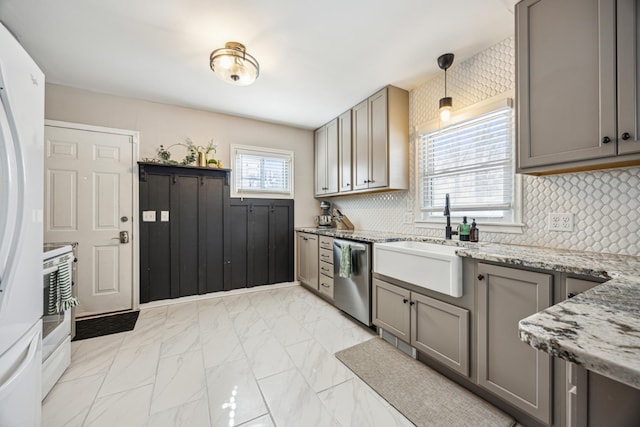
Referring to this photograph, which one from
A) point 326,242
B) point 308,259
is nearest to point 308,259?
point 308,259

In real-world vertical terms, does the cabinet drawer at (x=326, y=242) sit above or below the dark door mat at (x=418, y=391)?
above

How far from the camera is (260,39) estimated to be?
2070 millimetres

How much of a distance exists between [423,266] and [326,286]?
1660mm

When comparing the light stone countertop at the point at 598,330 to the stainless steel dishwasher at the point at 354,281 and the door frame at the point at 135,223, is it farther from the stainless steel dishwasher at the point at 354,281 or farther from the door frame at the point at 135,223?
the door frame at the point at 135,223

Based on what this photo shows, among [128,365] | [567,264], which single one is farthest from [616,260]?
[128,365]

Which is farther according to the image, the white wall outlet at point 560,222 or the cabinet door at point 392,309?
the cabinet door at point 392,309

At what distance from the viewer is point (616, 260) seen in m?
1.31

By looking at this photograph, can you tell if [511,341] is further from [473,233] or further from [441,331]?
[473,233]

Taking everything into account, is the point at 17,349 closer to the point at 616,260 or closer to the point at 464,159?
the point at 616,260

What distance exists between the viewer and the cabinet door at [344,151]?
3.42 meters

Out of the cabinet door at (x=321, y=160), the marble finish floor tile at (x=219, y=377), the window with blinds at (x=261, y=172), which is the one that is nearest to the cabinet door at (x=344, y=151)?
the cabinet door at (x=321, y=160)

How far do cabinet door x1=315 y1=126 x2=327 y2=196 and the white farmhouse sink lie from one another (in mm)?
1894

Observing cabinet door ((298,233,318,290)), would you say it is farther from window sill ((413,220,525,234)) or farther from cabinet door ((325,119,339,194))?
window sill ((413,220,525,234))

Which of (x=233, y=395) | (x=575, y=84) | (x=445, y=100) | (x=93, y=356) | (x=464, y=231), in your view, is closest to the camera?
(x=575, y=84)
